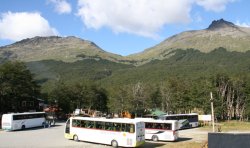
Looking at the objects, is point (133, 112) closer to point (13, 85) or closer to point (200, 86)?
point (200, 86)

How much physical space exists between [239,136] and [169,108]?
67246 mm

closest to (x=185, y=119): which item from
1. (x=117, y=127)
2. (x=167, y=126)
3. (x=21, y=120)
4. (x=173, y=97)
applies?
(x=167, y=126)

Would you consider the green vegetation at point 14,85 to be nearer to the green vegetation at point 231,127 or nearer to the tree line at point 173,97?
the tree line at point 173,97

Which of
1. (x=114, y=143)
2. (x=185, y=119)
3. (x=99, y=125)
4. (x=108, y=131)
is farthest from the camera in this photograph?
(x=185, y=119)

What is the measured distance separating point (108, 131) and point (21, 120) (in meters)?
21.4

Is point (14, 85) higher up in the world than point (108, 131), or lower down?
higher up

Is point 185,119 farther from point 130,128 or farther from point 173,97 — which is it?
point 130,128

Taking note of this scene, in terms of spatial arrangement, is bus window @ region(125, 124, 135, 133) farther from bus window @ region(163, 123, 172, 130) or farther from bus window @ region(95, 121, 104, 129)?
bus window @ region(163, 123, 172, 130)

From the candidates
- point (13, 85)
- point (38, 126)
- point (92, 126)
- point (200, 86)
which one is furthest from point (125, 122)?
point (200, 86)

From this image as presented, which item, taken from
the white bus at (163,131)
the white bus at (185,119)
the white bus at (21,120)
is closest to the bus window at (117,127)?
the white bus at (163,131)

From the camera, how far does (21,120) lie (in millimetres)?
51844

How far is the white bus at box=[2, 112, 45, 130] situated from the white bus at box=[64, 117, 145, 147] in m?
14.4

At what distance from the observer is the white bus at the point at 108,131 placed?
33344mm

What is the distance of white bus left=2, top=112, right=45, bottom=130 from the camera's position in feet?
165
